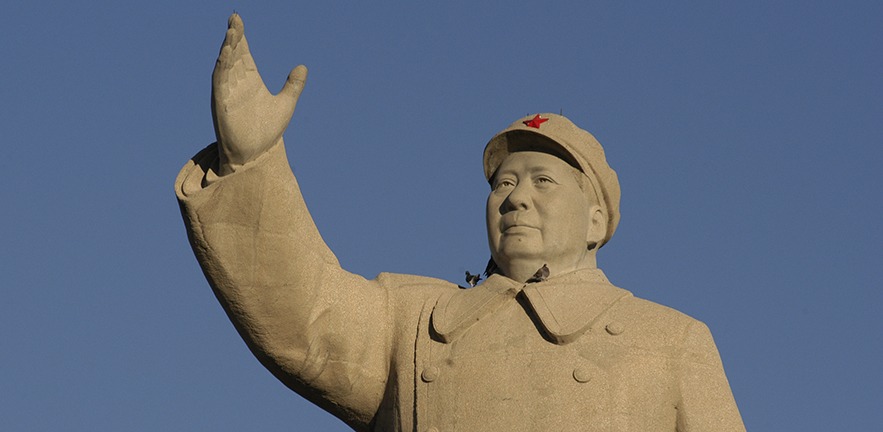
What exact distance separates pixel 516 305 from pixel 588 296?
0.49 meters

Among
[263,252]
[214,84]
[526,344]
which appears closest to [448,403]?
[526,344]

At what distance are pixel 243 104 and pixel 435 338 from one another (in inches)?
85.4

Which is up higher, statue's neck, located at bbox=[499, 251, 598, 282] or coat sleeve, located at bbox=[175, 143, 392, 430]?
statue's neck, located at bbox=[499, 251, 598, 282]

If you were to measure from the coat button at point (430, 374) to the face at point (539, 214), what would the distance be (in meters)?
1.03

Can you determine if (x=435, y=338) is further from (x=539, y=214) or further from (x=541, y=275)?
(x=539, y=214)

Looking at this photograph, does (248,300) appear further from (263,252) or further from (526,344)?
(526,344)

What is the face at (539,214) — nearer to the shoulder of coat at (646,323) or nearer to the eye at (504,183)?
the eye at (504,183)

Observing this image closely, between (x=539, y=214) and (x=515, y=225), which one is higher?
(x=539, y=214)

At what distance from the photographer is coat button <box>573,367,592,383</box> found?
13.4 meters

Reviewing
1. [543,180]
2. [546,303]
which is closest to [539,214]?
[543,180]

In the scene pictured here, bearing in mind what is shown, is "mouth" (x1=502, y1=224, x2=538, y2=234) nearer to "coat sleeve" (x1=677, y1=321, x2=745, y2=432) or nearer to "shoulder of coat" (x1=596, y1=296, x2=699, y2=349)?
"shoulder of coat" (x1=596, y1=296, x2=699, y2=349)

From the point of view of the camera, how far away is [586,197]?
14.6 meters

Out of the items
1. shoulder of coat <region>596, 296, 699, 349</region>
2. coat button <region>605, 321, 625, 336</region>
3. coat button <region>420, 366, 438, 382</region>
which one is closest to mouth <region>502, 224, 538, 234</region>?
shoulder of coat <region>596, 296, 699, 349</region>

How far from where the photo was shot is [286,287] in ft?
44.3
